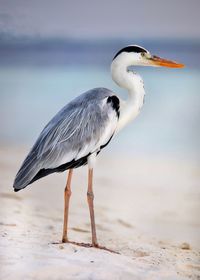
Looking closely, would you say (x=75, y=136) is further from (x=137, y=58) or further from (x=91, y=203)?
(x=137, y=58)

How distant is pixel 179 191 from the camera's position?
92.6 inches

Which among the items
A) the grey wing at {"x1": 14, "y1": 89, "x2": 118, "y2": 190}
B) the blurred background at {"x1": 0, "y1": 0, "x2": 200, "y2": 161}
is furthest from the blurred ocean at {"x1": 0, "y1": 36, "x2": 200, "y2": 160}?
the grey wing at {"x1": 14, "y1": 89, "x2": 118, "y2": 190}

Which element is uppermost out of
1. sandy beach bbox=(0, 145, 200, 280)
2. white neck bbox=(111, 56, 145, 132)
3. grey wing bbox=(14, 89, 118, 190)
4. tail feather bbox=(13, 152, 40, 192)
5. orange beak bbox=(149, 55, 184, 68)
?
orange beak bbox=(149, 55, 184, 68)

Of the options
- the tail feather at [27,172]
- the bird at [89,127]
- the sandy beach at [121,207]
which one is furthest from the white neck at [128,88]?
the tail feather at [27,172]

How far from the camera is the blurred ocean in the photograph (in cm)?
233

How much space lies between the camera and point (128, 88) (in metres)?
2.23

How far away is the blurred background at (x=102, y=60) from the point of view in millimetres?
2336

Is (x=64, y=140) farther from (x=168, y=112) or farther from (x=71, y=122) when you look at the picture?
(x=168, y=112)

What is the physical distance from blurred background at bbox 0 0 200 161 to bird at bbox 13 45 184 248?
84 mm

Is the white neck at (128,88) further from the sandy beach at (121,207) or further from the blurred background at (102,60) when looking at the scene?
the sandy beach at (121,207)

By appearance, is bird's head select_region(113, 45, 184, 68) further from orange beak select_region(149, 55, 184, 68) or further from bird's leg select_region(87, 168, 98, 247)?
bird's leg select_region(87, 168, 98, 247)

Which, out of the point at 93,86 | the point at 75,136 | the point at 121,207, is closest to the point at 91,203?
the point at 121,207

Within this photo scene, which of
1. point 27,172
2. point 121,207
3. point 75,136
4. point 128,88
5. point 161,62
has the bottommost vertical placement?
point 121,207

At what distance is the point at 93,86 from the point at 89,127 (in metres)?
0.23
